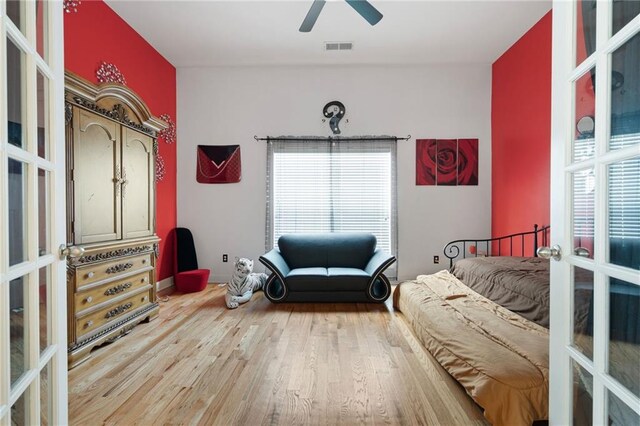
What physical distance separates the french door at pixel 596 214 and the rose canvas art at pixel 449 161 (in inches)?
143

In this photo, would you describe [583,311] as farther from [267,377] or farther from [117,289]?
[117,289]

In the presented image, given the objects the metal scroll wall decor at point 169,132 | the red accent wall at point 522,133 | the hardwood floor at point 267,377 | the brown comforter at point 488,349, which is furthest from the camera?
the metal scroll wall decor at point 169,132

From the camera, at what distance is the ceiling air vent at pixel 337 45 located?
Result: 410cm

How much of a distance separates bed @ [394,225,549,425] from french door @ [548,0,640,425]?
1.51ft

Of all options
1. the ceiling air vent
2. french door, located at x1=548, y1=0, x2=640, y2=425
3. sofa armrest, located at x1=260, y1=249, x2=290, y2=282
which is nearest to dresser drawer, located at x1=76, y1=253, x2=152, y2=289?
sofa armrest, located at x1=260, y1=249, x2=290, y2=282

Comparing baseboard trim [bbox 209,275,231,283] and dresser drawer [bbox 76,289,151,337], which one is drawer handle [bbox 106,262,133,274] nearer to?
dresser drawer [bbox 76,289,151,337]

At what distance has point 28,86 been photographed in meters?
0.92

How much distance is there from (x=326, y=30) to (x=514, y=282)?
3.34 metres

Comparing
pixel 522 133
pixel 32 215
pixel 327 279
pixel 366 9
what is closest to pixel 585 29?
pixel 32 215

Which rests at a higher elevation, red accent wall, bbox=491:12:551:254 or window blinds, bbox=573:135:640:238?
red accent wall, bbox=491:12:551:254

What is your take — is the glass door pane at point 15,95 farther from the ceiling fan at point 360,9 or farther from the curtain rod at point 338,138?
the curtain rod at point 338,138

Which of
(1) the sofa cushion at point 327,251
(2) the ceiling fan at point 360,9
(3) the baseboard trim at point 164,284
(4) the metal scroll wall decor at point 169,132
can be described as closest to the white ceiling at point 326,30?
(2) the ceiling fan at point 360,9

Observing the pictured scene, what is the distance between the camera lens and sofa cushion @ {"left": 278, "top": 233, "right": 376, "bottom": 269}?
4.24 metres

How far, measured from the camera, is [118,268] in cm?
270
